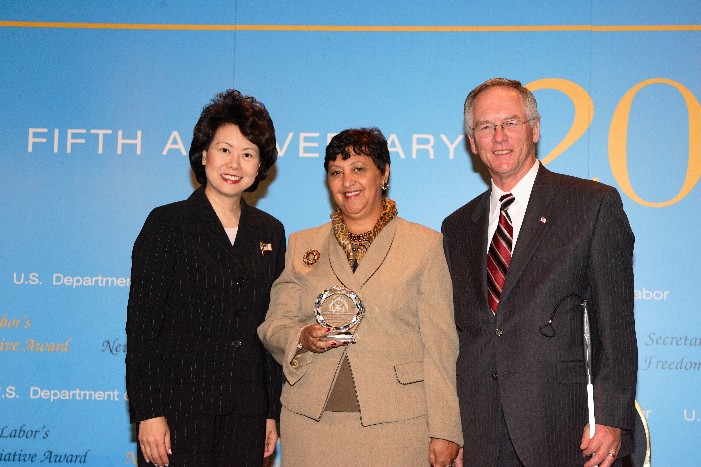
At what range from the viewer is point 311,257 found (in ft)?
10.8

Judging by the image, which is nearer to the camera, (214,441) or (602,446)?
(602,446)

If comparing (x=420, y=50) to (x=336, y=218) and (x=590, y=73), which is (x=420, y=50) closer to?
A: (x=590, y=73)

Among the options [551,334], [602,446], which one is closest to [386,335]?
[551,334]

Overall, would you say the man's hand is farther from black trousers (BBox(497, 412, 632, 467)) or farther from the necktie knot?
the necktie knot

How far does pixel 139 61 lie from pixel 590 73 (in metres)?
2.81

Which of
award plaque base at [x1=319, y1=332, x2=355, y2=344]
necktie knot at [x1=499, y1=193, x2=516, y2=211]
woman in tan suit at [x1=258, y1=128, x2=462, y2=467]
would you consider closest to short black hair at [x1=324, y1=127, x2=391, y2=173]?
woman in tan suit at [x1=258, y1=128, x2=462, y2=467]

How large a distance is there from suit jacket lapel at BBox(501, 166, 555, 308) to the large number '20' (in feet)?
6.56

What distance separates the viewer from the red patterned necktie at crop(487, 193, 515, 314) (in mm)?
3008

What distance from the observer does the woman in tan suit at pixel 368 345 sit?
3.05 metres

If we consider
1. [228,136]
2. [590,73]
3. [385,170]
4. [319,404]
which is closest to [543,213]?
[385,170]

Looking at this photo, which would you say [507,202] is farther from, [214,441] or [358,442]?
[214,441]

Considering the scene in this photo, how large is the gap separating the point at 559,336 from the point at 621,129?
244cm

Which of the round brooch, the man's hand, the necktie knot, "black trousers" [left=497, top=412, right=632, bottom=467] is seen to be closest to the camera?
the man's hand

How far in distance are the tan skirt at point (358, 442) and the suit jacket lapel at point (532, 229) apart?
65cm
